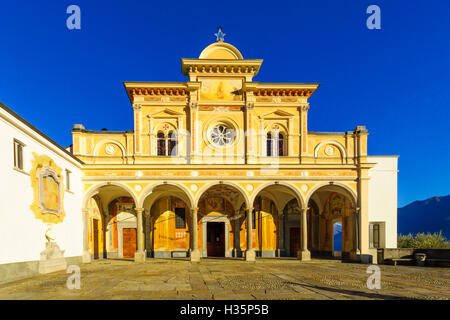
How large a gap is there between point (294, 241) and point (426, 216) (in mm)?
140109

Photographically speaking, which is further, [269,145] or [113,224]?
[113,224]

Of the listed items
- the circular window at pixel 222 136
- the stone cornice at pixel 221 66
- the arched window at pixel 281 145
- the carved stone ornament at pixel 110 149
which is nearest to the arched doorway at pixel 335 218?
the arched window at pixel 281 145

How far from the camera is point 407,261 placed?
16.5 meters

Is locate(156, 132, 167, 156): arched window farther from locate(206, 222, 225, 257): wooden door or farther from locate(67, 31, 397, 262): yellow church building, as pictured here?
locate(206, 222, 225, 257): wooden door

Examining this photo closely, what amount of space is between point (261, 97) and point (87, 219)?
41.5 ft

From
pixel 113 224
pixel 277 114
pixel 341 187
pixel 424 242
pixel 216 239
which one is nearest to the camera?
pixel 341 187

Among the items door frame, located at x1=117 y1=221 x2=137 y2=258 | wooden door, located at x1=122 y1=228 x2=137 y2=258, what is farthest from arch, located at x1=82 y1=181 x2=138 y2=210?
wooden door, located at x1=122 y1=228 x2=137 y2=258

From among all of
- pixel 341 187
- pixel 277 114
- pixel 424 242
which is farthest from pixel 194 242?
pixel 424 242

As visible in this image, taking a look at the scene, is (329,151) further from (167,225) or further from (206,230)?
(167,225)

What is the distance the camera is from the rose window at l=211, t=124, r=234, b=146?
18984 millimetres

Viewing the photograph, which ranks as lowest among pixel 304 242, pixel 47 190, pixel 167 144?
pixel 304 242

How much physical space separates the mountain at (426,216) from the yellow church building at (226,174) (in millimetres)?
121654

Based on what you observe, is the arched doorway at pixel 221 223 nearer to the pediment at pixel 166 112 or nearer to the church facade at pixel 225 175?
the church facade at pixel 225 175

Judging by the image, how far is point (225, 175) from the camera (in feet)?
57.6
